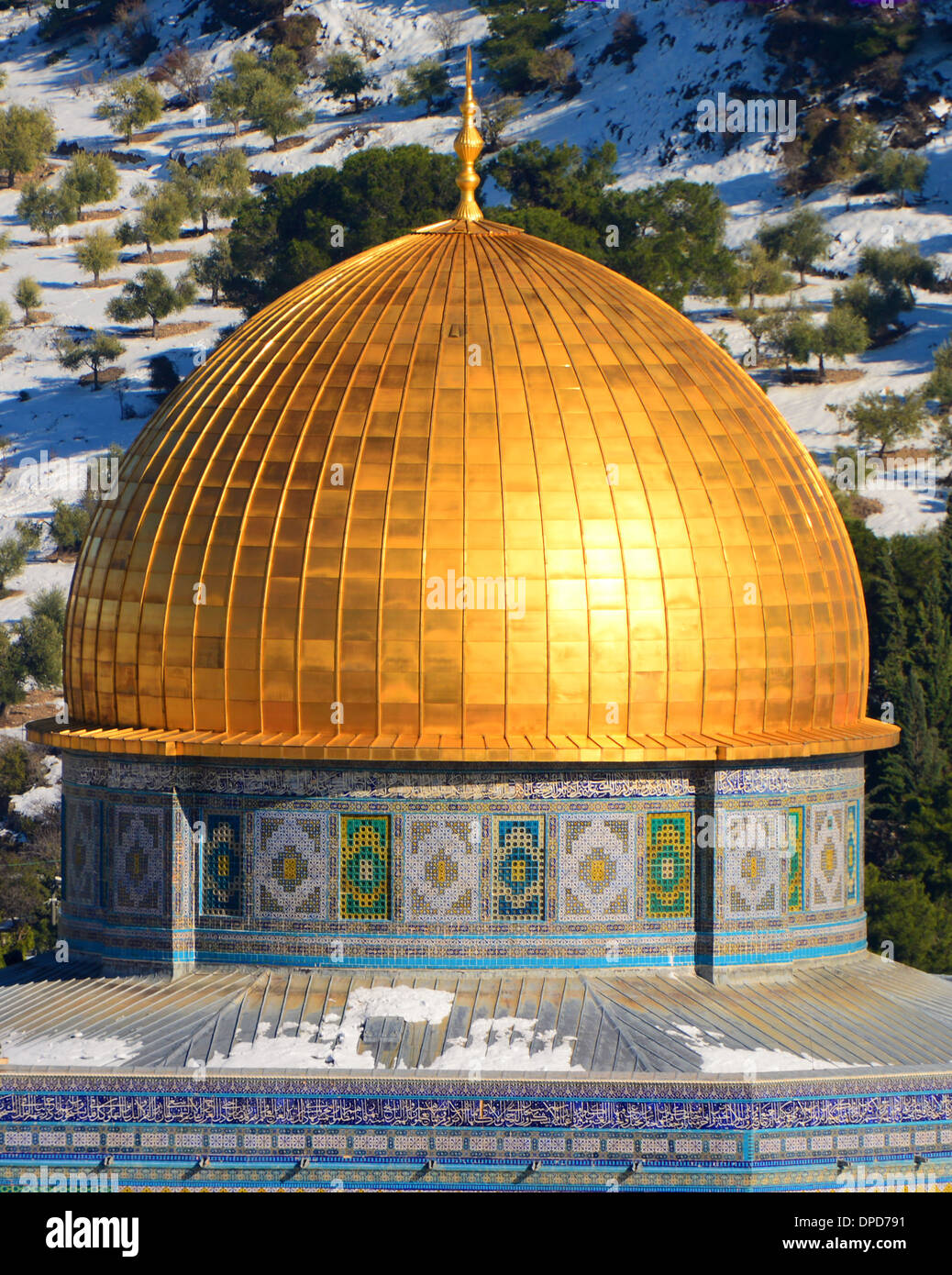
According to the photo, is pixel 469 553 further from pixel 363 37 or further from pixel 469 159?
pixel 363 37

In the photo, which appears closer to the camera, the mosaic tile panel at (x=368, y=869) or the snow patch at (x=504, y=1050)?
the snow patch at (x=504, y=1050)

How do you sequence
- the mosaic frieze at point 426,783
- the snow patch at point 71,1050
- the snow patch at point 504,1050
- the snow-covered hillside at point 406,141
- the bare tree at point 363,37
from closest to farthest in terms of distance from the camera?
the snow patch at point 504,1050, the snow patch at point 71,1050, the mosaic frieze at point 426,783, the snow-covered hillside at point 406,141, the bare tree at point 363,37

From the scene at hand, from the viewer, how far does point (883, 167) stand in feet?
217

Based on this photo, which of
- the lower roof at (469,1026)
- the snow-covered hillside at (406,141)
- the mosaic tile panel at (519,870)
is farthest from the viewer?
the snow-covered hillside at (406,141)

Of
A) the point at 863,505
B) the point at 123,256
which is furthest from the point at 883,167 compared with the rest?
the point at 123,256

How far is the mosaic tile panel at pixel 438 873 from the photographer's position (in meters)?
21.9

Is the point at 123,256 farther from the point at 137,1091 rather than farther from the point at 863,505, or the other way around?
the point at 137,1091

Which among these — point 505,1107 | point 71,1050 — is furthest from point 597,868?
point 71,1050

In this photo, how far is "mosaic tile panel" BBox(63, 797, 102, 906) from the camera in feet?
76.5

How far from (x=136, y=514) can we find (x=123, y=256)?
4908cm

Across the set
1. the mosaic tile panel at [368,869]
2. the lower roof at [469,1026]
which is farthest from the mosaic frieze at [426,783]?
the lower roof at [469,1026]

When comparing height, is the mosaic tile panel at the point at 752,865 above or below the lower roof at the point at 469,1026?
above

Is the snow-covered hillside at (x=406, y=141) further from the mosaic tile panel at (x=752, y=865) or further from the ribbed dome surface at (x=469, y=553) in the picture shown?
the mosaic tile panel at (x=752, y=865)

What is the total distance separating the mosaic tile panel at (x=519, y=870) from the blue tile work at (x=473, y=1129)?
6.76 ft
